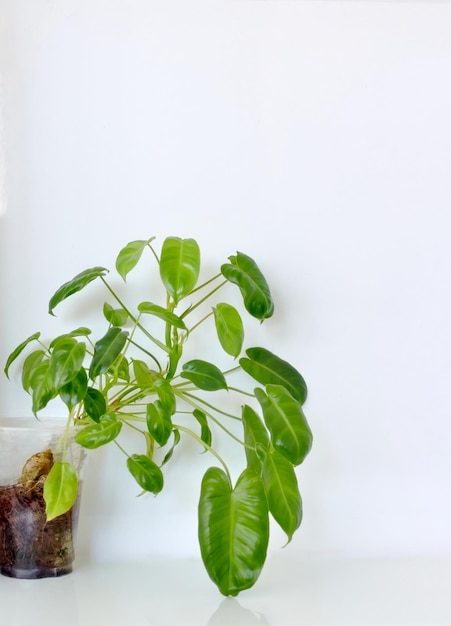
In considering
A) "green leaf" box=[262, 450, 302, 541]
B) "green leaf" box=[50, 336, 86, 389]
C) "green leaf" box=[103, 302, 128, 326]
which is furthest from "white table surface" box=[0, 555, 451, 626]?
"green leaf" box=[103, 302, 128, 326]

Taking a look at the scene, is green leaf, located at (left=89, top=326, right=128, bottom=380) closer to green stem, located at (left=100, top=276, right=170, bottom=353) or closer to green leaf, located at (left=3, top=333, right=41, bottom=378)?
green stem, located at (left=100, top=276, right=170, bottom=353)

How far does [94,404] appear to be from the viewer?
1.32 metres

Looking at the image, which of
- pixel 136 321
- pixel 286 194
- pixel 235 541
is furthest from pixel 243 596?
pixel 286 194

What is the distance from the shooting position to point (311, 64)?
5.44 ft

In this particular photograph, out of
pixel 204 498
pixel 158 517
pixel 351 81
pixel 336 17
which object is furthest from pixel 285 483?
pixel 336 17

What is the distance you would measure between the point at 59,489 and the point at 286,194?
0.77 m

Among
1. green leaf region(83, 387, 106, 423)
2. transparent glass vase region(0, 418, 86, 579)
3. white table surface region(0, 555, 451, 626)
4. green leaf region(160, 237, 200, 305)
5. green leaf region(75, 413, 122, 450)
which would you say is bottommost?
white table surface region(0, 555, 451, 626)

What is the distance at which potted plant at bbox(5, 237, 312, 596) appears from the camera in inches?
47.6

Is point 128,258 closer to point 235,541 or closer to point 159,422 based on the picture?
point 159,422

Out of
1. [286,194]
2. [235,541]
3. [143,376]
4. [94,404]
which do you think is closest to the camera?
[235,541]

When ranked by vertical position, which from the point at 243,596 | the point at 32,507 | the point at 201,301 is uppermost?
the point at 201,301

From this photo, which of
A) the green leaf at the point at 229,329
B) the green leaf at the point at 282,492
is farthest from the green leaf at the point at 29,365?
the green leaf at the point at 282,492

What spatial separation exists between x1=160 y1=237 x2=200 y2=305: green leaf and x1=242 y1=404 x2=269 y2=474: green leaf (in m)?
0.26

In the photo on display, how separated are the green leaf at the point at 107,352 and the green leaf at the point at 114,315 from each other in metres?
0.12
